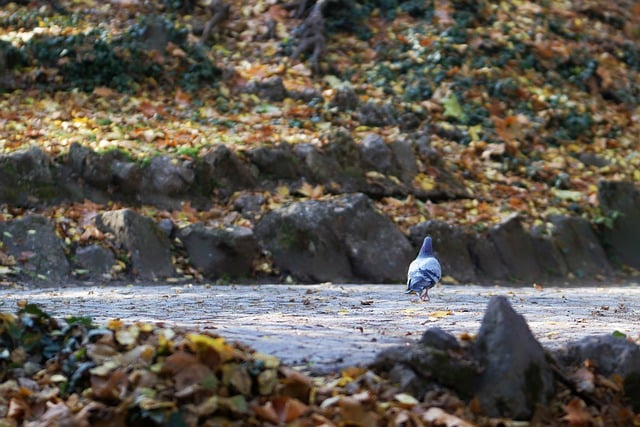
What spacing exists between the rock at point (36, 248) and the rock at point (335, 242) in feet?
8.22

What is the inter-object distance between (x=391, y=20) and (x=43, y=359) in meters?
15.5

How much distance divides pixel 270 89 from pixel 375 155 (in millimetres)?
2859

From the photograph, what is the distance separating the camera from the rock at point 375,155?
14.5 meters

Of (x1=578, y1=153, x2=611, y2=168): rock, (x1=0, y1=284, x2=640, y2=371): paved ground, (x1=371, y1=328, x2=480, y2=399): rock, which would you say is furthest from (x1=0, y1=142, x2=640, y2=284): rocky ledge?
(x1=371, y1=328, x2=480, y2=399): rock

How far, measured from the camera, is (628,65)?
65.8 feet

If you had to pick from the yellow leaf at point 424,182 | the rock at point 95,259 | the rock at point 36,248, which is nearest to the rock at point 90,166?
the rock at point 36,248

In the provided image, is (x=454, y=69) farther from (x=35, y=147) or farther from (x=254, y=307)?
(x=254, y=307)

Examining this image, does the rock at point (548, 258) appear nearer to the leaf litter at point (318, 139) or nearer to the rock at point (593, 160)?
the leaf litter at point (318, 139)

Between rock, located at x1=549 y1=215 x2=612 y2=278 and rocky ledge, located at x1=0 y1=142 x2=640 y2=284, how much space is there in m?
0.02

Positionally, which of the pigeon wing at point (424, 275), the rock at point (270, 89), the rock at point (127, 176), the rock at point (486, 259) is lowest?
the pigeon wing at point (424, 275)

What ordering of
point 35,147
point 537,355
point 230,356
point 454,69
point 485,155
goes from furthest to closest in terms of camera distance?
point 454,69 < point 485,155 < point 35,147 < point 537,355 < point 230,356

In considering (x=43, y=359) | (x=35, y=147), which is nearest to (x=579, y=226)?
(x=35, y=147)

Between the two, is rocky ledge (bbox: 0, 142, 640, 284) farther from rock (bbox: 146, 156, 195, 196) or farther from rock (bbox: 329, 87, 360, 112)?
rock (bbox: 329, 87, 360, 112)

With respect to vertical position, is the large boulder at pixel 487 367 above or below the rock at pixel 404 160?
below
